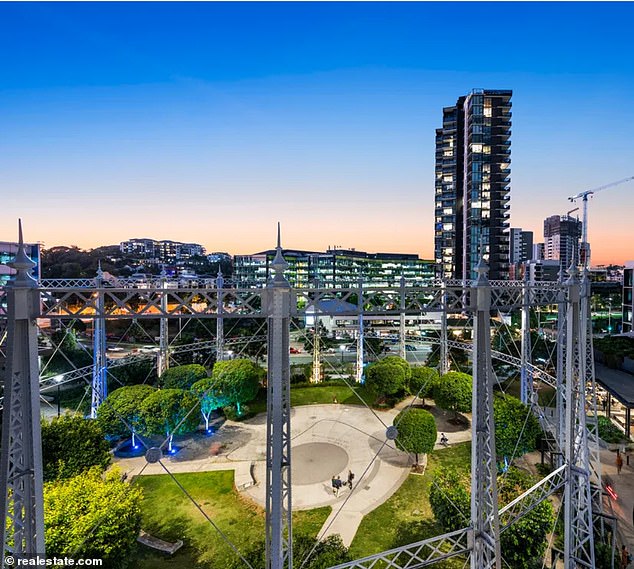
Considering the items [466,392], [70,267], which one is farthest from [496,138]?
[70,267]

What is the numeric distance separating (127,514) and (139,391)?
9103 mm

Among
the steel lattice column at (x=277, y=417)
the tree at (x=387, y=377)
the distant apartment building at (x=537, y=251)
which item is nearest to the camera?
the steel lattice column at (x=277, y=417)

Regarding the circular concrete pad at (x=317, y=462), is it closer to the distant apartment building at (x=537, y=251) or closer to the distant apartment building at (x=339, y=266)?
the distant apartment building at (x=339, y=266)

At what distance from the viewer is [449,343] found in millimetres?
26188

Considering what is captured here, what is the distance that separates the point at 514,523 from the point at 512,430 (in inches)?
261

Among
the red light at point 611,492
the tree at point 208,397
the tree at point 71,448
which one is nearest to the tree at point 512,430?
the red light at point 611,492

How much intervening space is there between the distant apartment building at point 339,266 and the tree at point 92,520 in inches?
2864

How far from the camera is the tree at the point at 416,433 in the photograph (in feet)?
51.7

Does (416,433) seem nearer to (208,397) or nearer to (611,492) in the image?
(611,492)

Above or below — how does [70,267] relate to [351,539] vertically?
above

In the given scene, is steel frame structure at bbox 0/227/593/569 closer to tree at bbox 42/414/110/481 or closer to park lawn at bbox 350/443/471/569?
park lawn at bbox 350/443/471/569

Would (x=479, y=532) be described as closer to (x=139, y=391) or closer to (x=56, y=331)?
(x=139, y=391)

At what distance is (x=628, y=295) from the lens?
4750cm

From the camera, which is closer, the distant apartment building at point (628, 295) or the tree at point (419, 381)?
→ the tree at point (419, 381)
